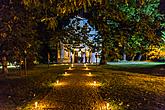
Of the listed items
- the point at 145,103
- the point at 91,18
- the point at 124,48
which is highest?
the point at 91,18

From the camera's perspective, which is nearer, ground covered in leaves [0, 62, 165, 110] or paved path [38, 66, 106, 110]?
paved path [38, 66, 106, 110]

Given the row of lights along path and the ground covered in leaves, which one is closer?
the row of lights along path

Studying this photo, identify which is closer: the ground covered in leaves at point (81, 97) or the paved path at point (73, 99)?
the paved path at point (73, 99)

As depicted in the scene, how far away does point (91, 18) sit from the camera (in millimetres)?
11375

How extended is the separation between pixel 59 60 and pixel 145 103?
131 feet

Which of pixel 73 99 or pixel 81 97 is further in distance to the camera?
pixel 81 97

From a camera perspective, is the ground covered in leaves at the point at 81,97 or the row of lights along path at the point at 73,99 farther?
the ground covered in leaves at the point at 81,97

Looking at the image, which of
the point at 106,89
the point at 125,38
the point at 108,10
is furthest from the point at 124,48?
the point at 106,89

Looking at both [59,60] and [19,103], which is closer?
[19,103]

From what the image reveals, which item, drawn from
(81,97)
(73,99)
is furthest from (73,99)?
(81,97)

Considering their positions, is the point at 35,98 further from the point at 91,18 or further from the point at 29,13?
the point at 91,18

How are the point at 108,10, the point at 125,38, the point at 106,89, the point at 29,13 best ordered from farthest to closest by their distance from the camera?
1. the point at 106,89
2. the point at 29,13
3. the point at 125,38
4. the point at 108,10

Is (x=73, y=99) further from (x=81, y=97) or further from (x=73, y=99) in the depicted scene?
(x=81, y=97)

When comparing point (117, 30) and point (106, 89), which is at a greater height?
point (117, 30)
